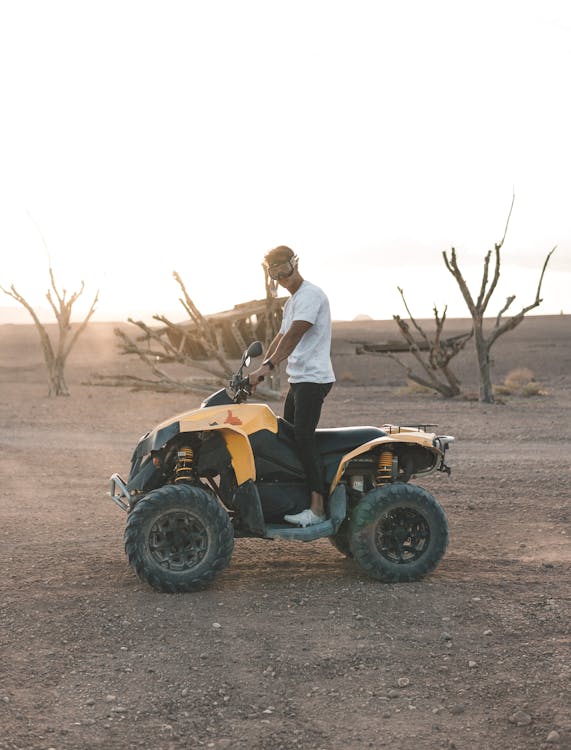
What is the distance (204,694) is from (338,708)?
669mm

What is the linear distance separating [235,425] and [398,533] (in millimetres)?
1378

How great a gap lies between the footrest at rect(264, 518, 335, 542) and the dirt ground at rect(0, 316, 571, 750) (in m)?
0.35

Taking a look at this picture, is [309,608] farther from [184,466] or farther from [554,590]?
[554,590]

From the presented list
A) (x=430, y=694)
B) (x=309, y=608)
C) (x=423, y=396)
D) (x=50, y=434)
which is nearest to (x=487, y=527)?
(x=309, y=608)

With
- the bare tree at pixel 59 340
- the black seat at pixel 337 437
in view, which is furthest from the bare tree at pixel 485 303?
the black seat at pixel 337 437

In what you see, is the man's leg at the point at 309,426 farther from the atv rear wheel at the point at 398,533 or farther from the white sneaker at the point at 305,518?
the atv rear wheel at the point at 398,533

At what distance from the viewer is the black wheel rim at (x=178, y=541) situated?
21.0 feet

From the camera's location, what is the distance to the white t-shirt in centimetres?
654

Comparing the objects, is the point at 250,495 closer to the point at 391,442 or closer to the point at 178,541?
the point at 178,541

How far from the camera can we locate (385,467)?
22.8 ft

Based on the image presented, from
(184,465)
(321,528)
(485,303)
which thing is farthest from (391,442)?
(485,303)

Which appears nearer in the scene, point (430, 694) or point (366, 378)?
point (430, 694)

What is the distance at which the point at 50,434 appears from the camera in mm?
16734

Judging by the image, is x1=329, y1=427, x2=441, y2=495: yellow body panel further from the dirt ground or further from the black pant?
the dirt ground
